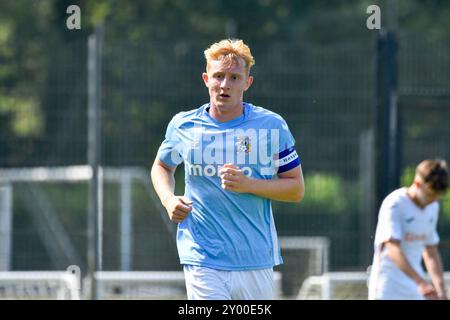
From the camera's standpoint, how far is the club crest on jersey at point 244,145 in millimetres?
6770

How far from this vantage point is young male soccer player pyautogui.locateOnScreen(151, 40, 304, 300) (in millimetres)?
6750

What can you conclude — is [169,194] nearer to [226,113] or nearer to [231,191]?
[231,191]

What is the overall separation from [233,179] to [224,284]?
0.59 meters

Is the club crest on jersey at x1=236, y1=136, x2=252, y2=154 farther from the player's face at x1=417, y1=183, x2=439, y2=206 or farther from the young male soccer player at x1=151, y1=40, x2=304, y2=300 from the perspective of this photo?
the player's face at x1=417, y1=183, x2=439, y2=206

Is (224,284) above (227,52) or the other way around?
the other way around

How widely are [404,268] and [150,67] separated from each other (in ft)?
14.4

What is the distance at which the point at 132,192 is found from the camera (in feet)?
41.5

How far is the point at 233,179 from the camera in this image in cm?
658

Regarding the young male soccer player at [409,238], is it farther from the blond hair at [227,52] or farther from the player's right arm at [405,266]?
the blond hair at [227,52]

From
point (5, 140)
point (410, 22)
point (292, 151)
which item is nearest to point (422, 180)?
point (292, 151)

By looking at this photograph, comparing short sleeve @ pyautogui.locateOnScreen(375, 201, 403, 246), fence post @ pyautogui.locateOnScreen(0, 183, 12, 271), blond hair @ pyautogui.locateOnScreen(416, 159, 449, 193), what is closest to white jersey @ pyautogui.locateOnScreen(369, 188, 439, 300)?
short sleeve @ pyautogui.locateOnScreen(375, 201, 403, 246)

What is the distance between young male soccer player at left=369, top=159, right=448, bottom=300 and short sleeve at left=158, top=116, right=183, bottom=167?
7.27 ft

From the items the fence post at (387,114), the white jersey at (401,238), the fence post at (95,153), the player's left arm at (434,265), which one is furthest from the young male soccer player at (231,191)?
the fence post at (95,153)

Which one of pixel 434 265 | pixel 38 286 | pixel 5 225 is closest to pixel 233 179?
pixel 434 265
